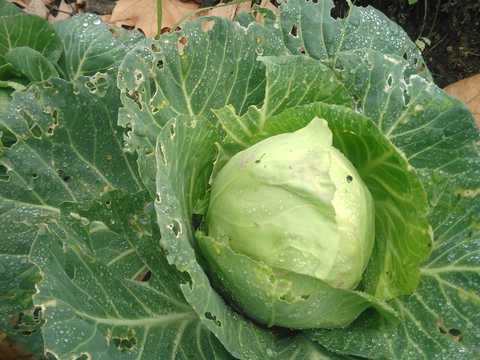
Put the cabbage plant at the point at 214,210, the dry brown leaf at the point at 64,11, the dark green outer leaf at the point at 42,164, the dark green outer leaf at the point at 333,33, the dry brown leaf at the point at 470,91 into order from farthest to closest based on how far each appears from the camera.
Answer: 1. the dry brown leaf at the point at 64,11
2. the dry brown leaf at the point at 470,91
3. the dark green outer leaf at the point at 333,33
4. the dark green outer leaf at the point at 42,164
5. the cabbage plant at the point at 214,210

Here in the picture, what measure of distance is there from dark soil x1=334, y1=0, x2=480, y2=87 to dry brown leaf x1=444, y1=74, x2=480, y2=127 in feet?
0.71

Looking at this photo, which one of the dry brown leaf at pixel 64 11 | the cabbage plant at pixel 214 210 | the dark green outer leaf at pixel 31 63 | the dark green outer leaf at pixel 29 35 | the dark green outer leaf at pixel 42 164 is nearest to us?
the cabbage plant at pixel 214 210

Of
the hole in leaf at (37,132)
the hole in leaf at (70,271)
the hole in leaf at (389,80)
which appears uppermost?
the hole in leaf at (389,80)

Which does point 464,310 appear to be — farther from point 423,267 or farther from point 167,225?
point 167,225

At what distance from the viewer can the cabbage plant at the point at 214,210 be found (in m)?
1.18

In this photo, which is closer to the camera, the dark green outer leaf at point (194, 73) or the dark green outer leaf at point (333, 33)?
the dark green outer leaf at point (194, 73)

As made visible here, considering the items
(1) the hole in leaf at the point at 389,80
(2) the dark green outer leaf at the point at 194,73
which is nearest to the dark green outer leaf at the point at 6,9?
(2) the dark green outer leaf at the point at 194,73

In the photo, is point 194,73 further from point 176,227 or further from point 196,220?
point 176,227

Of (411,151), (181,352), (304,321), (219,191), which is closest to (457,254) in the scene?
(411,151)

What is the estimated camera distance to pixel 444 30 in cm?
299

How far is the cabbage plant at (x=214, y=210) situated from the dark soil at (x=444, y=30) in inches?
62.6

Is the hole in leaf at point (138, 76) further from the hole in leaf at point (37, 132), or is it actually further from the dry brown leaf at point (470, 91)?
the dry brown leaf at point (470, 91)

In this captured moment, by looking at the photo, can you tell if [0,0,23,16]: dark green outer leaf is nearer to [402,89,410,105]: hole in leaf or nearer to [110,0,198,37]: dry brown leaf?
[110,0,198,37]: dry brown leaf

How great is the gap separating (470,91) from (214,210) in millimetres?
1921
